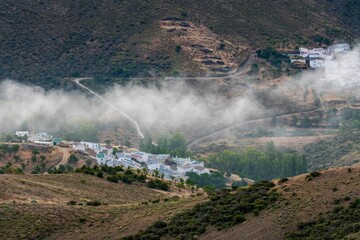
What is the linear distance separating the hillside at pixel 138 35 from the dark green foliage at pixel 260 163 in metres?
20.3

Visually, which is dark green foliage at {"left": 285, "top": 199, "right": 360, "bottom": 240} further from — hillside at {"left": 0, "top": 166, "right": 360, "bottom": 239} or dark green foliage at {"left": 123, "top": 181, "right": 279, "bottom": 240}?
dark green foliage at {"left": 123, "top": 181, "right": 279, "bottom": 240}

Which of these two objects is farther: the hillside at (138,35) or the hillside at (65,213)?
the hillside at (138,35)

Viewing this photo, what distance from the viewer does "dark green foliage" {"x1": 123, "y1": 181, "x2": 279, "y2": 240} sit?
2077 inches

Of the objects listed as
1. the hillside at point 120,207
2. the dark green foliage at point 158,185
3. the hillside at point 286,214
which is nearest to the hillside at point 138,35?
the dark green foliage at point 158,185

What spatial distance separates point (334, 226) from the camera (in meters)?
46.9

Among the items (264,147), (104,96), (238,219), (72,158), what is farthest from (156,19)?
(238,219)

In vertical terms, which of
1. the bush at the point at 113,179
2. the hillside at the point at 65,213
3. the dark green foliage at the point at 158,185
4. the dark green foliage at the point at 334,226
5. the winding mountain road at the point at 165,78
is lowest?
the dark green foliage at the point at 334,226

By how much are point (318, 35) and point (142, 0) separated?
71.8 feet

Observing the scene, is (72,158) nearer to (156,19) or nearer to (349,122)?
(349,122)

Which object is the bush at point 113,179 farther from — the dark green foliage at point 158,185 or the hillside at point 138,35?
the hillside at point 138,35

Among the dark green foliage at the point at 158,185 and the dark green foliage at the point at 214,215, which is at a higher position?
the dark green foliage at the point at 158,185

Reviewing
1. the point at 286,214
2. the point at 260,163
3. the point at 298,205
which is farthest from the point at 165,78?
the point at 286,214

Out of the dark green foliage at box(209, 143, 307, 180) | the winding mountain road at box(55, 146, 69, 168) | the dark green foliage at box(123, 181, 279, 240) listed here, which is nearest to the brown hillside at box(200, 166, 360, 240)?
the dark green foliage at box(123, 181, 279, 240)

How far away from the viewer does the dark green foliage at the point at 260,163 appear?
317 feet
